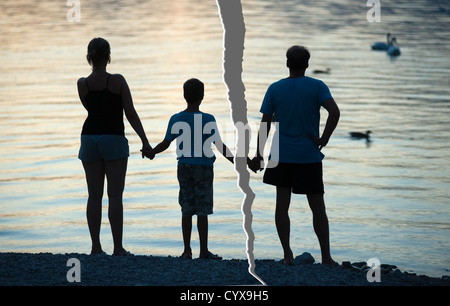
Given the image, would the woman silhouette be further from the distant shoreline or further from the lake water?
the lake water

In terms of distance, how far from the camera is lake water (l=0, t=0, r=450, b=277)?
10508mm

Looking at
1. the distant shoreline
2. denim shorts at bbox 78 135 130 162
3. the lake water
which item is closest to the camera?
the distant shoreline

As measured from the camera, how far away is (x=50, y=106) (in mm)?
20047

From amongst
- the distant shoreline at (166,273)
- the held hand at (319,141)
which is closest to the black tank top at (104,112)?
the distant shoreline at (166,273)

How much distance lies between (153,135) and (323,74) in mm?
10709

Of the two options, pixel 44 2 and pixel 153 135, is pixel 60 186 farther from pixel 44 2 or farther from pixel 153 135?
pixel 44 2

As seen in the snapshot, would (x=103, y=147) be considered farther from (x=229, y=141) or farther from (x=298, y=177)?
(x=229, y=141)

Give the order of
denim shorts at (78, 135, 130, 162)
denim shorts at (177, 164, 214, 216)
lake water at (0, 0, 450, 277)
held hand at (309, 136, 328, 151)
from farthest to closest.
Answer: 1. lake water at (0, 0, 450, 277)
2. denim shorts at (177, 164, 214, 216)
3. denim shorts at (78, 135, 130, 162)
4. held hand at (309, 136, 328, 151)

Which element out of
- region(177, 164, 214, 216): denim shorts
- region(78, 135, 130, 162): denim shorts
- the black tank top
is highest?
the black tank top

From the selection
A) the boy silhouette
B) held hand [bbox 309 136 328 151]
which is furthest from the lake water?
held hand [bbox 309 136 328 151]

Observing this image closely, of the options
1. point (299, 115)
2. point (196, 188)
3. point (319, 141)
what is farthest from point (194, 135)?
point (319, 141)

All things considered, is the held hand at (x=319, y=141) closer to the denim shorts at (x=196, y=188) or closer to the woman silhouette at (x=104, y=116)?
the denim shorts at (x=196, y=188)

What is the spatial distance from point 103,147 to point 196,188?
0.89 m

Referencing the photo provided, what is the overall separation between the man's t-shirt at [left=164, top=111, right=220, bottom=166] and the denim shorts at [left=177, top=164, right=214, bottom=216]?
70mm
